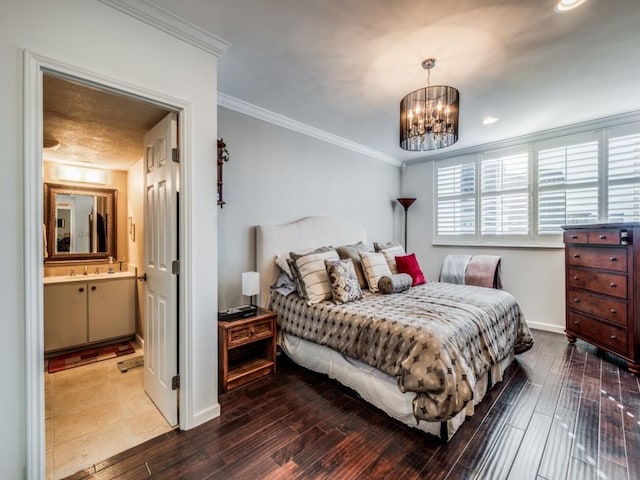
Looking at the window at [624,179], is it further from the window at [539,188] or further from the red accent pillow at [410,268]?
the red accent pillow at [410,268]

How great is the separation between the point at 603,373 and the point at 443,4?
11.1ft

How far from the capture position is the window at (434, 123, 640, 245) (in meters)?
3.38

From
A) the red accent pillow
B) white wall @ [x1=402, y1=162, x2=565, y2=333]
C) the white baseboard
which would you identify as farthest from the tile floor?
the white baseboard

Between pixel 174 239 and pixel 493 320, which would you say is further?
pixel 493 320

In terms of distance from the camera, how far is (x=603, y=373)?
2.65 m

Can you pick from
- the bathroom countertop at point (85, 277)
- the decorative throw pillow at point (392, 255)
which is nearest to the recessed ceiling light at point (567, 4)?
the decorative throw pillow at point (392, 255)

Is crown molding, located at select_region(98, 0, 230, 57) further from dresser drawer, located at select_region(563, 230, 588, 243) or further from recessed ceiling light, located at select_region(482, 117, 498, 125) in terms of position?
dresser drawer, located at select_region(563, 230, 588, 243)

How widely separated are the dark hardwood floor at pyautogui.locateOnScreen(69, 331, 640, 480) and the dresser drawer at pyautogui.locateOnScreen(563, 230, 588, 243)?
1.44 m

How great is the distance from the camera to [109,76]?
159cm

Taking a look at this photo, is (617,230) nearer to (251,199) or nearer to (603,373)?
(603,373)

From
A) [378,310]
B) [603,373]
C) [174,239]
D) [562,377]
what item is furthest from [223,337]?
[603,373]

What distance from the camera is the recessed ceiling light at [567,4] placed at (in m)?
1.64

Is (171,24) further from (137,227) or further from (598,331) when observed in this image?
(598,331)

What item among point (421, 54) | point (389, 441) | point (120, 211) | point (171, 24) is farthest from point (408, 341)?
point (120, 211)
